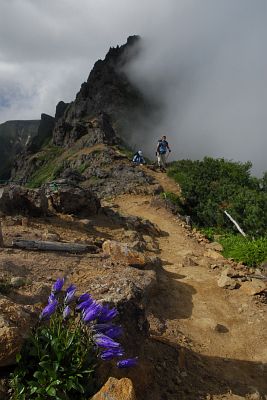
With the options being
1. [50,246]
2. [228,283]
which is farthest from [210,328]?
[50,246]

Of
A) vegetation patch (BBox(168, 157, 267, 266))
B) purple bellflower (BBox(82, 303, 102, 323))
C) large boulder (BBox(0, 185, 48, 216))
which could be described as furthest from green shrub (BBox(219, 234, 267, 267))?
purple bellflower (BBox(82, 303, 102, 323))

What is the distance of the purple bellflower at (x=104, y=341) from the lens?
442 cm

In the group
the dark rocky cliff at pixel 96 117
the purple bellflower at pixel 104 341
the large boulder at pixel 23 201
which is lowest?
the purple bellflower at pixel 104 341

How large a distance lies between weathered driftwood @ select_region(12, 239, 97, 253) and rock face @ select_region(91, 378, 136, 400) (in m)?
5.79

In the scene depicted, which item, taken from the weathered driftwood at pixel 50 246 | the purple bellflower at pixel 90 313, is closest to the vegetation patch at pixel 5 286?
the purple bellflower at pixel 90 313

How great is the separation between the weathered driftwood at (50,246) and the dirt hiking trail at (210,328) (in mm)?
1992

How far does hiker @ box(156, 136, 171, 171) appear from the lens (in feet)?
100

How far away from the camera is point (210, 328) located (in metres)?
8.93

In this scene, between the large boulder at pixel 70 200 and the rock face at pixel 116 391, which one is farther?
the large boulder at pixel 70 200

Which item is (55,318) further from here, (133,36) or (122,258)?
(133,36)

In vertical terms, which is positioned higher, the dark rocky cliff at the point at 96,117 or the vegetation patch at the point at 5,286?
the dark rocky cliff at the point at 96,117

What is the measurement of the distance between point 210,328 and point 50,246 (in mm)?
3932

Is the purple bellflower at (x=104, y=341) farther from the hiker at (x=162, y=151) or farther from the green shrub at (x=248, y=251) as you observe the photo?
the hiker at (x=162, y=151)

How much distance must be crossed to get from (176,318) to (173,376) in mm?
2870
